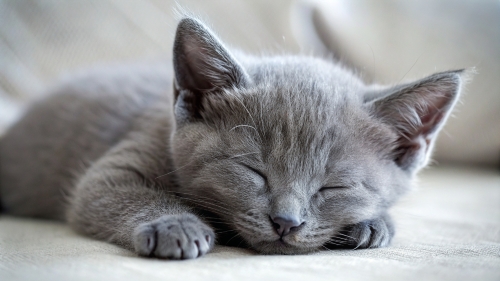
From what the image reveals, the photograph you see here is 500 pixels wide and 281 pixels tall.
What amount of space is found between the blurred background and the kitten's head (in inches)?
36.8

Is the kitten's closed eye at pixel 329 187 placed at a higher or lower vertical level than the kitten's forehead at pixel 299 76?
lower

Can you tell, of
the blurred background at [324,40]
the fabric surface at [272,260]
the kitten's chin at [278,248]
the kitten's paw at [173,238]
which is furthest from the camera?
the blurred background at [324,40]

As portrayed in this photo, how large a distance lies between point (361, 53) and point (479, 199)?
0.90 metres

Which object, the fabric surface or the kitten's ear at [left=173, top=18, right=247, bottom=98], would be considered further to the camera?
the kitten's ear at [left=173, top=18, right=247, bottom=98]

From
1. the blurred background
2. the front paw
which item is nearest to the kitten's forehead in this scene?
the front paw

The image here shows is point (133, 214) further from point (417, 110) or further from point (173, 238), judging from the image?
point (417, 110)

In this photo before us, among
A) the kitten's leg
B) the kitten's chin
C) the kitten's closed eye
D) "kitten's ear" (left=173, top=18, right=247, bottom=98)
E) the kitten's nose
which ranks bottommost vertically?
the kitten's leg

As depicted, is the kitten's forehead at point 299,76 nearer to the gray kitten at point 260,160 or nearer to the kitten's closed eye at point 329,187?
the gray kitten at point 260,160

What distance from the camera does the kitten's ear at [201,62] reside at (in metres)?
A: 1.26

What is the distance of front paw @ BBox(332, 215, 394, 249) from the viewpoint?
1236 millimetres

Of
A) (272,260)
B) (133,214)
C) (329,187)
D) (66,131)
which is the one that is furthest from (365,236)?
(66,131)

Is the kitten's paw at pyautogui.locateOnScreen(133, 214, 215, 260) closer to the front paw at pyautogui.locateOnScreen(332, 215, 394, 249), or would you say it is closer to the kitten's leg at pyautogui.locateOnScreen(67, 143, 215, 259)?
the kitten's leg at pyautogui.locateOnScreen(67, 143, 215, 259)

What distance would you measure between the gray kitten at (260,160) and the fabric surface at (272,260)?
6 cm

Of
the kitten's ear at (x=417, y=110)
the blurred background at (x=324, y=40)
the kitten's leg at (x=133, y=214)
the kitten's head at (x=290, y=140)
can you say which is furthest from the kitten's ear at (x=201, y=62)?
the blurred background at (x=324, y=40)
